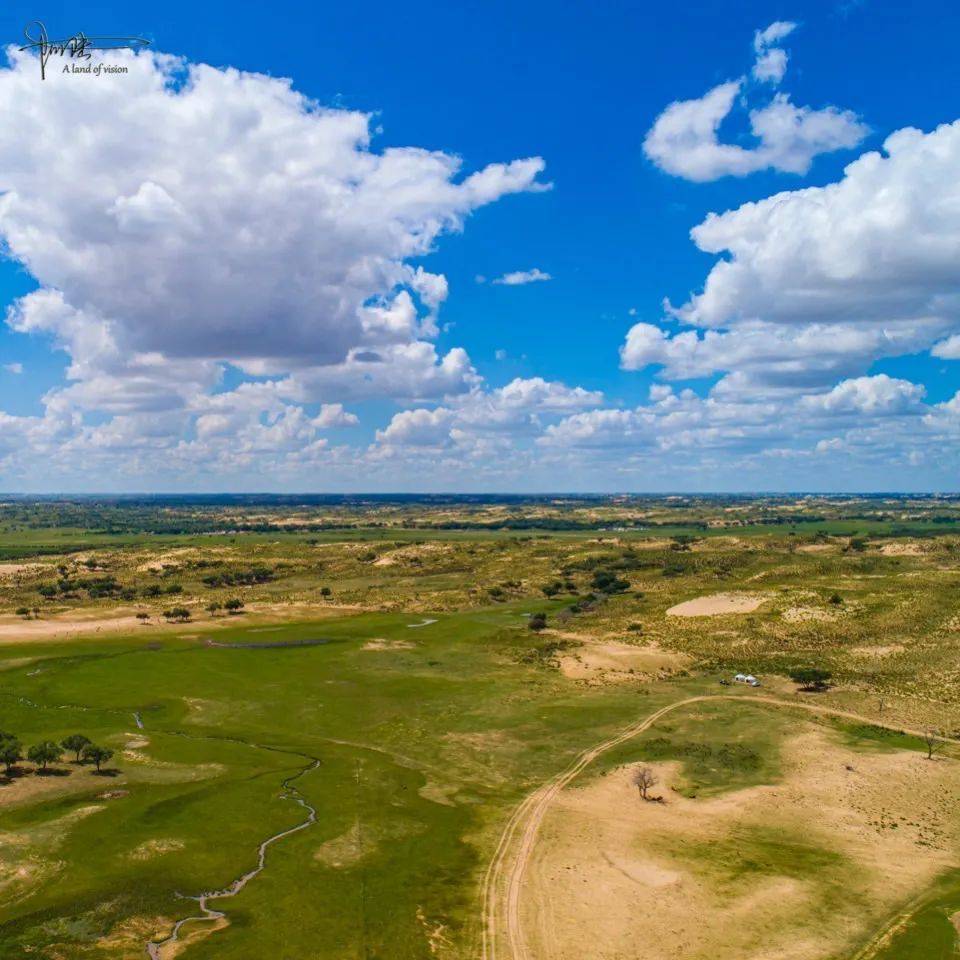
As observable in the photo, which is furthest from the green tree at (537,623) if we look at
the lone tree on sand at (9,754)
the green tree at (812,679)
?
the lone tree on sand at (9,754)

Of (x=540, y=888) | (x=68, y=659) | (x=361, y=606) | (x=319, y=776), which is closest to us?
(x=540, y=888)

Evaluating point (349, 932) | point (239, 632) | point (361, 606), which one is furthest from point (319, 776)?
point (361, 606)

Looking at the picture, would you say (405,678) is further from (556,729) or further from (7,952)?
(7,952)

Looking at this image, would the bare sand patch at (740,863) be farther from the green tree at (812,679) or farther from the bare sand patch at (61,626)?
the bare sand patch at (61,626)

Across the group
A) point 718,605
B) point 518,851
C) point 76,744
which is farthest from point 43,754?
point 718,605

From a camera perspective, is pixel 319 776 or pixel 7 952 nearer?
pixel 7 952
